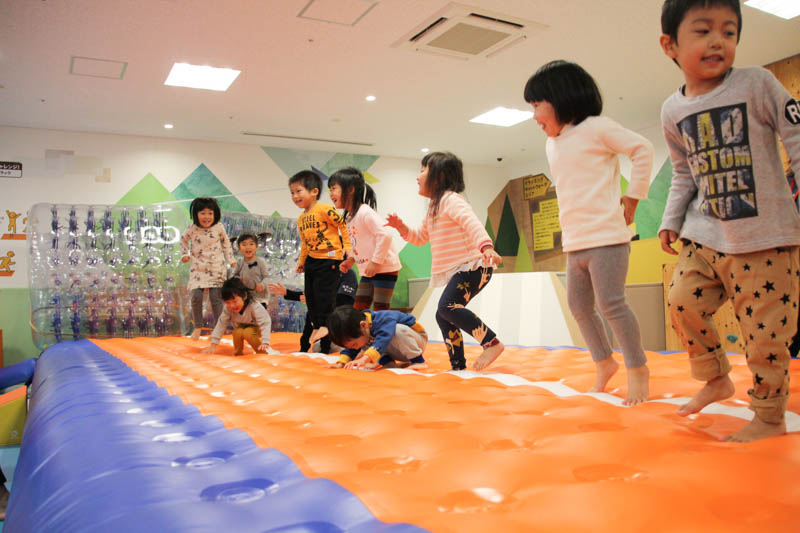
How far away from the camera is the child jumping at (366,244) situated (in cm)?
296

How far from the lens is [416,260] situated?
7.95 metres

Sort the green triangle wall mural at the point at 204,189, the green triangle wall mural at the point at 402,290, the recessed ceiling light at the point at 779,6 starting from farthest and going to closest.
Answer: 1. the green triangle wall mural at the point at 402,290
2. the green triangle wall mural at the point at 204,189
3. the recessed ceiling light at the point at 779,6

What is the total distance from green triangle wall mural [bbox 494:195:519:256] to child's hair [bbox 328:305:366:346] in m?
6.36

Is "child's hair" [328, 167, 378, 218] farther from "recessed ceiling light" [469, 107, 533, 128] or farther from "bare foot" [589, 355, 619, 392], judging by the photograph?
"recessed ceiling light" [469, 107, 533, 128]

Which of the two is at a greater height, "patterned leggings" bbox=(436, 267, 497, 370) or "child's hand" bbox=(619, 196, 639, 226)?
"child's hand" bbox=(619, 196, 639, 226)

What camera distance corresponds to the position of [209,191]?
664cm

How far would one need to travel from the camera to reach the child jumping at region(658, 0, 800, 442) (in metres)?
1.01

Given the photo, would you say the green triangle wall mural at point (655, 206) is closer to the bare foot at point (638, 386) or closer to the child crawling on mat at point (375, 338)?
the child crawling on mat at point (375, 338)

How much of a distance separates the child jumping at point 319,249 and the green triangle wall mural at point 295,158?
3.90 metres

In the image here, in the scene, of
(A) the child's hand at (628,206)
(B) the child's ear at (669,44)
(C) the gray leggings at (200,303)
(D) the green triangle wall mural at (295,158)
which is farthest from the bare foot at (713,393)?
(D) the green triangle wall mural at (295,158)

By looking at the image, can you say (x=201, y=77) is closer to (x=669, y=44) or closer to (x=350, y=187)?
(x=350, y=187)

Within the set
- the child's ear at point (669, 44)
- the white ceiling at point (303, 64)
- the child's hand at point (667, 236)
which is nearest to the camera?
the child's ear at point (669, 44)

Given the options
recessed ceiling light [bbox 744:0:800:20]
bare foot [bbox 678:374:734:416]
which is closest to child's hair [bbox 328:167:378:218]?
bare foot [bbox 678:374:734:416]

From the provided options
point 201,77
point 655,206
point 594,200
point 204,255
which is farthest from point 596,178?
point 655,206
